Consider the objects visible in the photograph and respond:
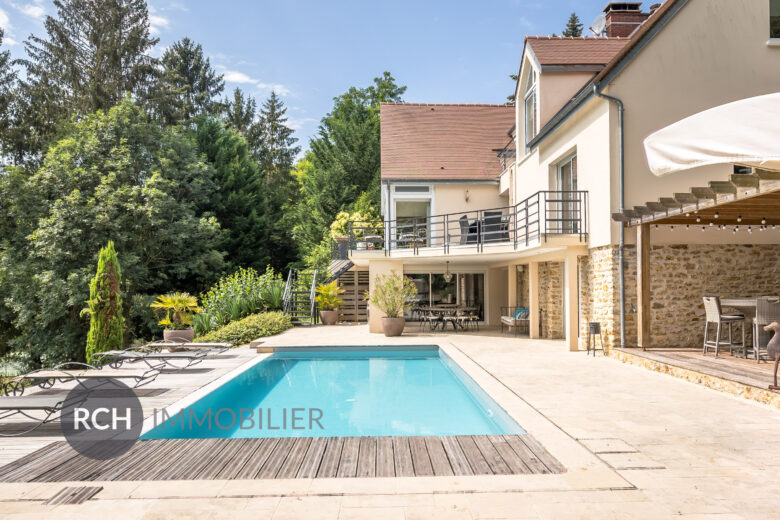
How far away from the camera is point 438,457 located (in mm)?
4539

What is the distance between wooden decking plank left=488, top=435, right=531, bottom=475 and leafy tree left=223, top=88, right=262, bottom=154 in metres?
35.6

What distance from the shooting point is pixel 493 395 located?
6.89 meters

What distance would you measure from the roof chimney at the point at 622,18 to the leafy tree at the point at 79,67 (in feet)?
69.4

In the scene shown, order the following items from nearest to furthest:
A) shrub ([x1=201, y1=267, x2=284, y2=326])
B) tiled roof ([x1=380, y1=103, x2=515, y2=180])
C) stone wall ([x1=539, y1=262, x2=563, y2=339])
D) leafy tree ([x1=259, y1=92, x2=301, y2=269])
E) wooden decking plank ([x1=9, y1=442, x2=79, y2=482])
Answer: wooden decking plank ([x1=9, y1=442, x2=79, y2=482]) < stone wall ([x1=539, y1=262, x2=563, y2=339]) < shrub ([x1=201, y1=267, x2=284, y2=326]) < tiled roof ([x1=380, y1=103, x2=515, y2=180]) < leafy tree ([x1=259, y1=92, x2=301, y2=269])

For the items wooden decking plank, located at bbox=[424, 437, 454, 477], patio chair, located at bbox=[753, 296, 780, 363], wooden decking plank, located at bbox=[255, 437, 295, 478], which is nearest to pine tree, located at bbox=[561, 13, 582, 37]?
patio chair, located at bbox=[753, 296, 780, 363]

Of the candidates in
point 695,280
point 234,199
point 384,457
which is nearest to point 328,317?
point 234,199

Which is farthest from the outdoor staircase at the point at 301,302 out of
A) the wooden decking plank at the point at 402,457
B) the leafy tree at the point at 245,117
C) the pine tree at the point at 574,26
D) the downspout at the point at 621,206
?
the pine tree at the point at 574,26

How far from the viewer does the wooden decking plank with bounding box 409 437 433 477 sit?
417 centimetres

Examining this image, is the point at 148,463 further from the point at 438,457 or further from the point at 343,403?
the point at 343,403

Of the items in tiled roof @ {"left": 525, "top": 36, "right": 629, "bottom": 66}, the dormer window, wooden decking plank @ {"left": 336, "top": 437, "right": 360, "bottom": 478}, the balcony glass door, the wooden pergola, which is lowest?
wooden decking plank @ {"left": 336, "top": 437, "right": 360, "bottom": 478}

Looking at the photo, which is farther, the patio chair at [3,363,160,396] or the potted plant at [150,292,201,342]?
the potted plant at [150,292,201,342]

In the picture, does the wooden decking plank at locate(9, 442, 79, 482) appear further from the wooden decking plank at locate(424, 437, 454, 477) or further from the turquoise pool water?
the wooden decking plank at locate(424, 437, 454, 477)

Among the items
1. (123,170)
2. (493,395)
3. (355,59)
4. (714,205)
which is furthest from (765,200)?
(355,59)

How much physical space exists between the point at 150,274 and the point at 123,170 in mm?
4578
